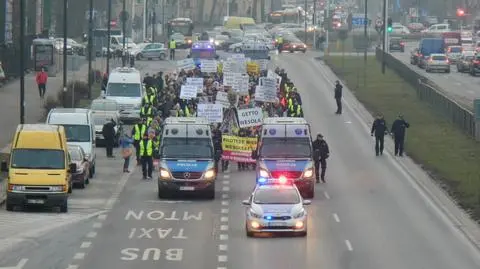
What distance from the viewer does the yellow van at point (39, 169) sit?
4150 centimetres

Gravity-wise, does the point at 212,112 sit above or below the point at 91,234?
above

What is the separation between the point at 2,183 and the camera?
159ft

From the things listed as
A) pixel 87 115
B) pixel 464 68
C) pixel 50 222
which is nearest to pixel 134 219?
pixel 50 222

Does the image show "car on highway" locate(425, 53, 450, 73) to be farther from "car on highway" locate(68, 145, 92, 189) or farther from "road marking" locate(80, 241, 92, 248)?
"road marking" locate(80, 241, 92, 248)

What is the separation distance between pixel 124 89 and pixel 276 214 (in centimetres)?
3358

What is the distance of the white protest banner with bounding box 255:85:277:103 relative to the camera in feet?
195

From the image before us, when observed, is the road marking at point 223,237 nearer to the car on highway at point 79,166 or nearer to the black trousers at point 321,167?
the car on highway at point 79,166

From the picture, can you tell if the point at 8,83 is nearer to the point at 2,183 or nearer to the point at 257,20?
the point at 2,183

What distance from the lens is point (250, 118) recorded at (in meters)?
53.7

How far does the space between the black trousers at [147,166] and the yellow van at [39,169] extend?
6.81 m

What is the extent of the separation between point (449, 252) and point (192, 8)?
137117 millimetres

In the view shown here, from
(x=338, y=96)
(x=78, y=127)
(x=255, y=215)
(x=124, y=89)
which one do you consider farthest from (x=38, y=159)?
(x=338, y=96)

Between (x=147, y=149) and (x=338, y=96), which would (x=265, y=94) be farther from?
(x=338, y=96)

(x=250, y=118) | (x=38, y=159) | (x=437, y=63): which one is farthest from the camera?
(x=437, y=63)
